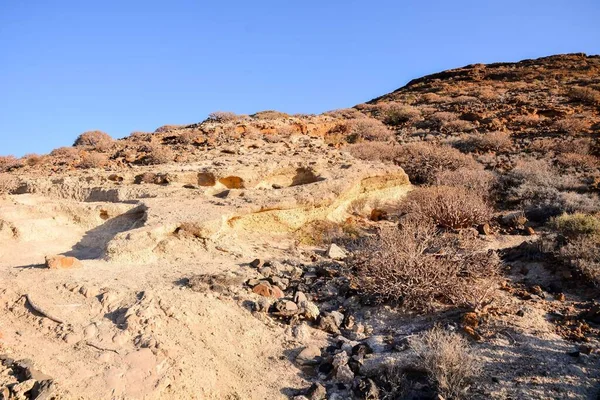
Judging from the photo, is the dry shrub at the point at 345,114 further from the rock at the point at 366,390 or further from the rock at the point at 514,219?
the rock at the point at 366,390

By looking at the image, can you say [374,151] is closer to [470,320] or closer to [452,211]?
[452,211]

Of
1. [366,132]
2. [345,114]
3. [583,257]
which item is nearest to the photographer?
[583,257]

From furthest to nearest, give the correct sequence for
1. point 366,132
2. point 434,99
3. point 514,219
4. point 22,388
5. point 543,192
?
point 434,99, point 366,132, point 543,192, point 514,219, point 22,388

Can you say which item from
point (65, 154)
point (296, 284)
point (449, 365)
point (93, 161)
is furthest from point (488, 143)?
point (65, 154)

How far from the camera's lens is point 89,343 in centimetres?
366

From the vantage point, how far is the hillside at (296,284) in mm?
3488

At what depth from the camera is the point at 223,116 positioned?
58.1 feet

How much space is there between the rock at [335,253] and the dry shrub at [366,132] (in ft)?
31.8

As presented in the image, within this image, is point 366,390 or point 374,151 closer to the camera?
point 366,390

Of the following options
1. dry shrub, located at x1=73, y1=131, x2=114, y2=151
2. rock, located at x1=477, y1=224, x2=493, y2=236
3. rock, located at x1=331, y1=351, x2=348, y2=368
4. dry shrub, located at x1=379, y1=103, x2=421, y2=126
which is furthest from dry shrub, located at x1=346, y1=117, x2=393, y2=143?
rock, located at x1=331, y1=351, x2=348, y2=368

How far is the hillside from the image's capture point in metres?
3.49

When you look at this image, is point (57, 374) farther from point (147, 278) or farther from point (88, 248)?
point (88, 248)

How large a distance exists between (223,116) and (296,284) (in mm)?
13680

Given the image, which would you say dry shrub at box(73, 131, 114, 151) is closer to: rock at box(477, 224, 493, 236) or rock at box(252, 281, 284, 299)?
rock at box(252, 281, 284, 299)
